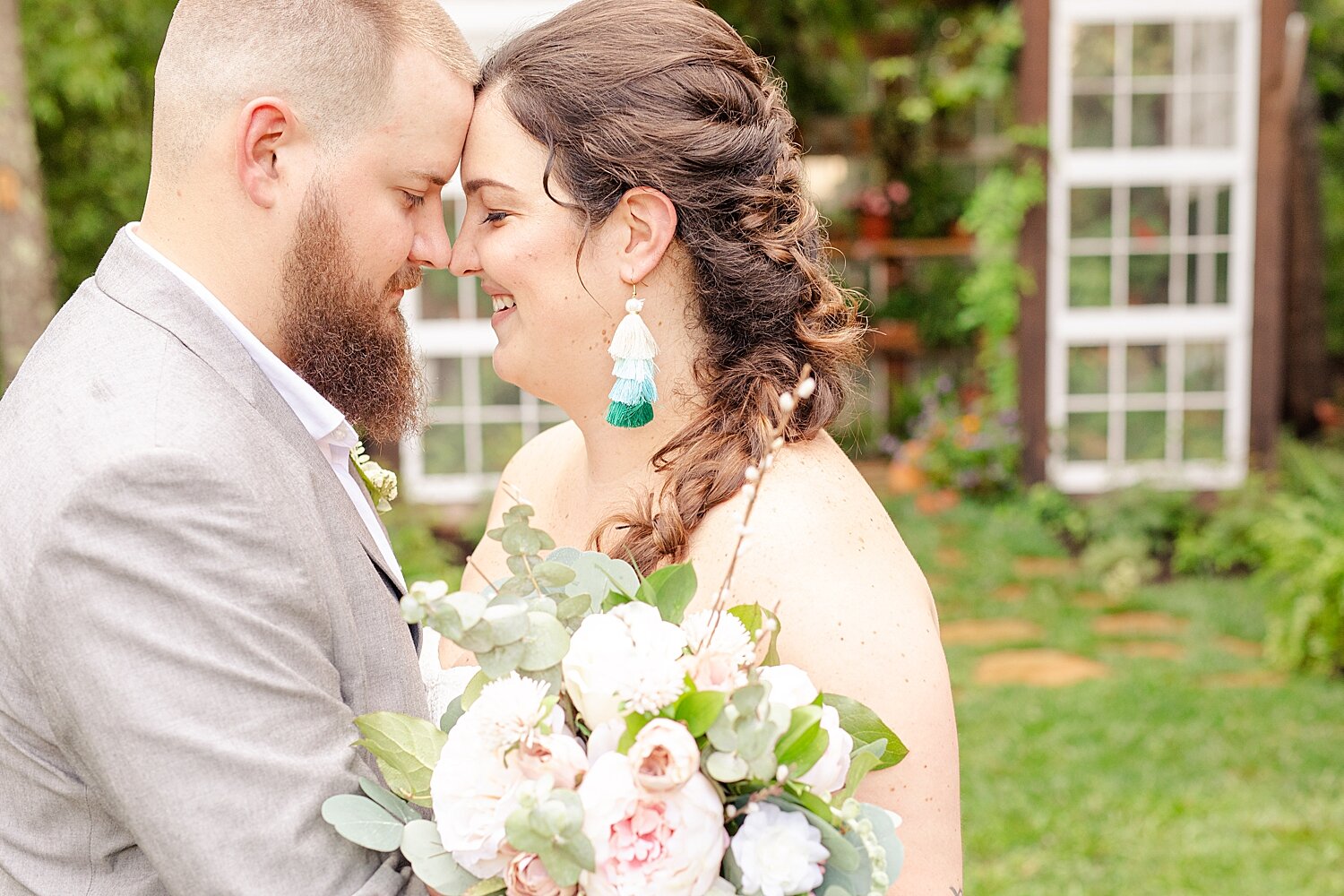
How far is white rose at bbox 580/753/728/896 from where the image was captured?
4.66ft

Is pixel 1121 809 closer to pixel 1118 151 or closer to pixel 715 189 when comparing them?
pixel 715 189

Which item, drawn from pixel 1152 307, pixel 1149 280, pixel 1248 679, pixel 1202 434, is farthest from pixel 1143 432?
pixel 1248 679

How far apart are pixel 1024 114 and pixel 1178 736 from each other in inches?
173

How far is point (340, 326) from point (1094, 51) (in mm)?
7352

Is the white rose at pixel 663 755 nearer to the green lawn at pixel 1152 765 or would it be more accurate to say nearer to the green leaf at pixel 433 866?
the green leaf at pixel 433 866

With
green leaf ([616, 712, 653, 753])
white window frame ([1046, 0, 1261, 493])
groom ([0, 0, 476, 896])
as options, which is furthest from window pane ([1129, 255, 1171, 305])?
green leaf ([616, 712, 653, 753])

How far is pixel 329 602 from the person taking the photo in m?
1.70

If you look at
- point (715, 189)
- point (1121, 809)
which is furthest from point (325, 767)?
point (1121, 809)

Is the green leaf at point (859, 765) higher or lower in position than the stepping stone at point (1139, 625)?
higher

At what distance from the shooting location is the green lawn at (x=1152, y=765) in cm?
429

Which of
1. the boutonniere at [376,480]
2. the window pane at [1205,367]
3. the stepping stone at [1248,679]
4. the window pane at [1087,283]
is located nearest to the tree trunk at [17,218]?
the boutonniere at [376,480]

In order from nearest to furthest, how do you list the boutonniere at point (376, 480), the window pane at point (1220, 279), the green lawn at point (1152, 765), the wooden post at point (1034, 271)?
the boutonniere at point (376, 480), the green lawn at point (1152, 765), the wooden post at point (1034, 271), the window pane at point (1220, 279)

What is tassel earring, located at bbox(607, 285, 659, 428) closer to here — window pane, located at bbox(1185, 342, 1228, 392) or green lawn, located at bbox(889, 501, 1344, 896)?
green lawn, located at bbox(889, 501, 1344, 896)

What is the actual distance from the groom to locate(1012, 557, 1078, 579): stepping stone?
20.0 feet
